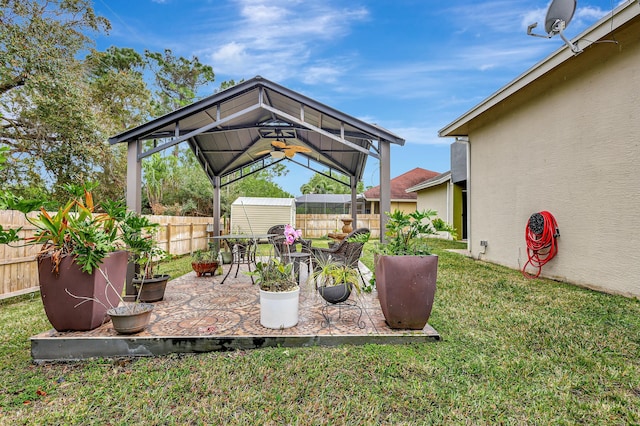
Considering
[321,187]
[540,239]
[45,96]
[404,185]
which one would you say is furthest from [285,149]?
[321,187]

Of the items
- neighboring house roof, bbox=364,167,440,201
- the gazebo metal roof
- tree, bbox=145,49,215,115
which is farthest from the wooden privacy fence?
tree, bbox=145,49,215,115

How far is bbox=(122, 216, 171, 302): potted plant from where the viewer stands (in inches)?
134

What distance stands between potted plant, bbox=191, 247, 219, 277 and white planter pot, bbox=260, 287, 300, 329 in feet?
9.47

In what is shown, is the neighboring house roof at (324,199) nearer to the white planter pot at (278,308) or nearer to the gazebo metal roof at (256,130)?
the gazebo metal roof at (256,130)

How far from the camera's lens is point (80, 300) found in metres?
2.77

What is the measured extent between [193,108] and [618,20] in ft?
19.0

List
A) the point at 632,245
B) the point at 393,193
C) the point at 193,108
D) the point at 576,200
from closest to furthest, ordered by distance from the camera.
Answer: the point at 632,245
the point at 193,108
the point at 576,200
the point at 393,193

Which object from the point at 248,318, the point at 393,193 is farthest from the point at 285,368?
the point at 393,193

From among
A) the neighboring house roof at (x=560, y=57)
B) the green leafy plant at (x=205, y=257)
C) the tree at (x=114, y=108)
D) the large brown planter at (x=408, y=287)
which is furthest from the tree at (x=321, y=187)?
the large brown planter at (x=408, y=287)

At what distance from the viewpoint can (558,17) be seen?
4219 mm

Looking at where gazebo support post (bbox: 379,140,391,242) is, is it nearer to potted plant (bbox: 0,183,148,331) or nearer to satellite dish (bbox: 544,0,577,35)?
satellite dish (bbox: 544,0,577,35)

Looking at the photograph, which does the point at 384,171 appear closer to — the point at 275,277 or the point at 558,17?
the point at 275,277

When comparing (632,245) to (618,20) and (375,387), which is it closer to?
(618,20)

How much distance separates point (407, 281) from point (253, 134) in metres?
5.70
